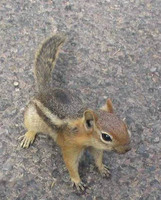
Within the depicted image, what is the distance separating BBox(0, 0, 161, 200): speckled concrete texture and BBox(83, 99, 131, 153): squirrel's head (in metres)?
0.45

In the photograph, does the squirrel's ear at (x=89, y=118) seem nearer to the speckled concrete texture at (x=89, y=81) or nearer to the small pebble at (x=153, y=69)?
the speckled concrete texture at (x=89, y=81)

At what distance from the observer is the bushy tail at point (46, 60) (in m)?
2.83

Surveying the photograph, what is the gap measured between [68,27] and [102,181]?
135 cm

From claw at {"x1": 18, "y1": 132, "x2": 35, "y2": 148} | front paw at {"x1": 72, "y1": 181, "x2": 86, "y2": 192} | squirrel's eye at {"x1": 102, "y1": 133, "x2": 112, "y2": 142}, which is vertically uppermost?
squirrel's eye at {"x1": 102, "y1": 133, "x2": 112, "y2": 142}

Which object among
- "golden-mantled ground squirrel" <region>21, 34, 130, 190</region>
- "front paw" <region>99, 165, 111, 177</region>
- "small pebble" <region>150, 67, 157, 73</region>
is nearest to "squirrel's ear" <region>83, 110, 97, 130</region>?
"golden-mantled ground squirrel" <region>21, 34, 130, 190</region>

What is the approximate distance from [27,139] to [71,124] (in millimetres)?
451

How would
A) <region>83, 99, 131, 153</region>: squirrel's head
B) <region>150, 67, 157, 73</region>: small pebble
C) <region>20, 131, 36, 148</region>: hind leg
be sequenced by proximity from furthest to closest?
1. <region>150, 67, 157, 73</region>: small pebble
2. <region>20, 131, 36, 148</region>: hind leg
3. <region>83, 99, 131, 153</region>: squirrel's head

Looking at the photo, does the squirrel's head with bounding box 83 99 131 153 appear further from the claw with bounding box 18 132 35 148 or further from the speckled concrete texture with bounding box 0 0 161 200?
the claw with bounding box 18 132 35 148

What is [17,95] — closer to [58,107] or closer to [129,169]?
[58,107]

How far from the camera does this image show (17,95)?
2990mm

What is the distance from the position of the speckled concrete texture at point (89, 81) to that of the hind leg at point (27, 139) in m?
0.04

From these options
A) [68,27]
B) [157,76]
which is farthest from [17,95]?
[157,76]

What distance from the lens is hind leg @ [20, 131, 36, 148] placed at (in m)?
2.76

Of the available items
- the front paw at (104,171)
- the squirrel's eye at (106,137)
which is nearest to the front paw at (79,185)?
the front paw at (104,171)
